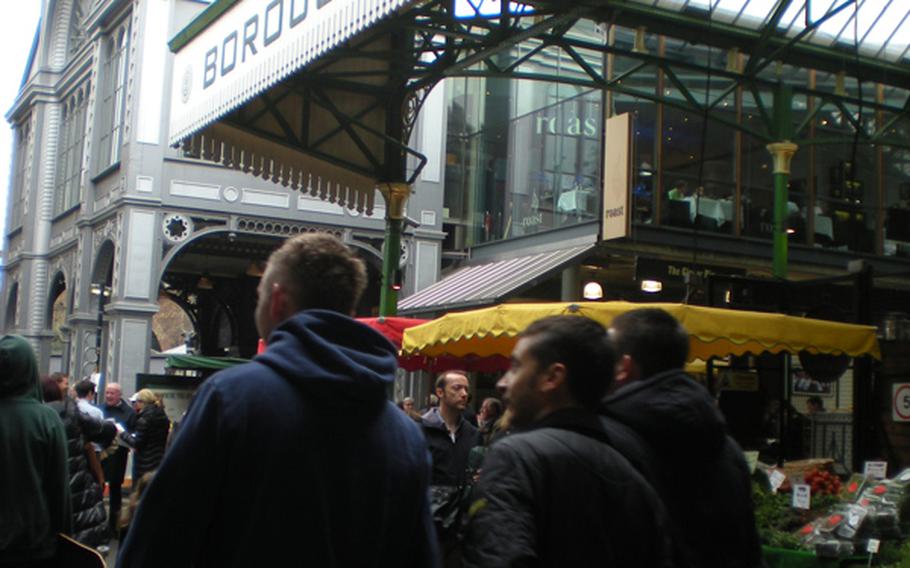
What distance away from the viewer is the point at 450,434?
8.27 metres

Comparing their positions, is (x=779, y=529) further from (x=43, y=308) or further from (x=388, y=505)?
(x=43, y=308)

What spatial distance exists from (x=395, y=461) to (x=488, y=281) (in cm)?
2009

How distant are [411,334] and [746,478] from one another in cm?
838

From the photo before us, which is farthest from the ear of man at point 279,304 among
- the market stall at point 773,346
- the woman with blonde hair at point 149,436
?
the woman with blonde hair at point 149,436

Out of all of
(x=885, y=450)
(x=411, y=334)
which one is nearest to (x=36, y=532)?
(x=411, y=334)

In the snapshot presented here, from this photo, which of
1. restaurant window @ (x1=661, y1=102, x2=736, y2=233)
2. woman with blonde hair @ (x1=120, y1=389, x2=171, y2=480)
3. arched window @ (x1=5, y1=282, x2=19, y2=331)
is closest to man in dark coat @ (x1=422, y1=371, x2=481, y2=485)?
woman with blonde hair @ (x1=120, y1=389, x2=171, y2=480)

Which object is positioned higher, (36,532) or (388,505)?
(388,505)

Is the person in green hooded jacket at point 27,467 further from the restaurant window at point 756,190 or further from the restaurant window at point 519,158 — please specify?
the restaurant window at point 756,190

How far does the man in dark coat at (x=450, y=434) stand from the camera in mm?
7891

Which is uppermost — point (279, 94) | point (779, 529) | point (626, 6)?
point (626, 6)

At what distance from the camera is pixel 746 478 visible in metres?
3.86

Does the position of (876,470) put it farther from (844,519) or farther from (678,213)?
(678,213)

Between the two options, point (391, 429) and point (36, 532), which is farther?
point (36, 532)

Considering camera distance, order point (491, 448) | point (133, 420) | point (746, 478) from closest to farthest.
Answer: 1. point (491, 448)
2. point (746, 478)
3. point (133, 420)
